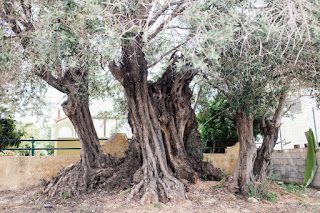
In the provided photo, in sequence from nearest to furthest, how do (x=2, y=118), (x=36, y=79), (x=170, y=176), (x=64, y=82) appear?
1. (x=170, y=176)
2. (x=64, y=82)
3. (x=36, y=79)
4. (x=2, y=118)

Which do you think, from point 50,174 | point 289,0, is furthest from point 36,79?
point 289,0

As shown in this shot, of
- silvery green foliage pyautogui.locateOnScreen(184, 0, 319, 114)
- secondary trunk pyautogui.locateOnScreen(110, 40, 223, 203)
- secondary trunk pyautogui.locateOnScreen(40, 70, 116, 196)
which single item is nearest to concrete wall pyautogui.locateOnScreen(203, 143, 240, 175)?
secondary trunk pyautogui.locateOnScreen(110, 40, 223, 203)

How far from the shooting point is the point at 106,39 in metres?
5.52

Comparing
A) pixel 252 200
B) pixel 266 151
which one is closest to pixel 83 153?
pixel 252 200

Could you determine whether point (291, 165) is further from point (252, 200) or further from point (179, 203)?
point (179, 203)

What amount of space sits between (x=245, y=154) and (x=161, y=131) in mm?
2341

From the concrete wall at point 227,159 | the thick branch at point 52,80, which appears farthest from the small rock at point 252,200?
the thick branch at point 52,80

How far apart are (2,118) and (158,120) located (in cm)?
661

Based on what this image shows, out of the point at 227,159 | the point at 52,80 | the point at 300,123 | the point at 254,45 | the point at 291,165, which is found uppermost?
the point at 254,45

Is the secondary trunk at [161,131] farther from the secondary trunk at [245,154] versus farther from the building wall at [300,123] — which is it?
the building wall at [300,123]

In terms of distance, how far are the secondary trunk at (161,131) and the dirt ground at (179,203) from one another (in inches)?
13.3

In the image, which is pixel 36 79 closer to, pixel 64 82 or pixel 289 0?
pixel 64 82

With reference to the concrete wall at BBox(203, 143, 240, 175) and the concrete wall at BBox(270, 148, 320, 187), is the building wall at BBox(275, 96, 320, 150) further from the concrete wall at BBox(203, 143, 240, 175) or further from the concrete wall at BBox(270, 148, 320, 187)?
the concrete wall at BBox(203, 143, 240, 175)

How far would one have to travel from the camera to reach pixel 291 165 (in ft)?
34.8
